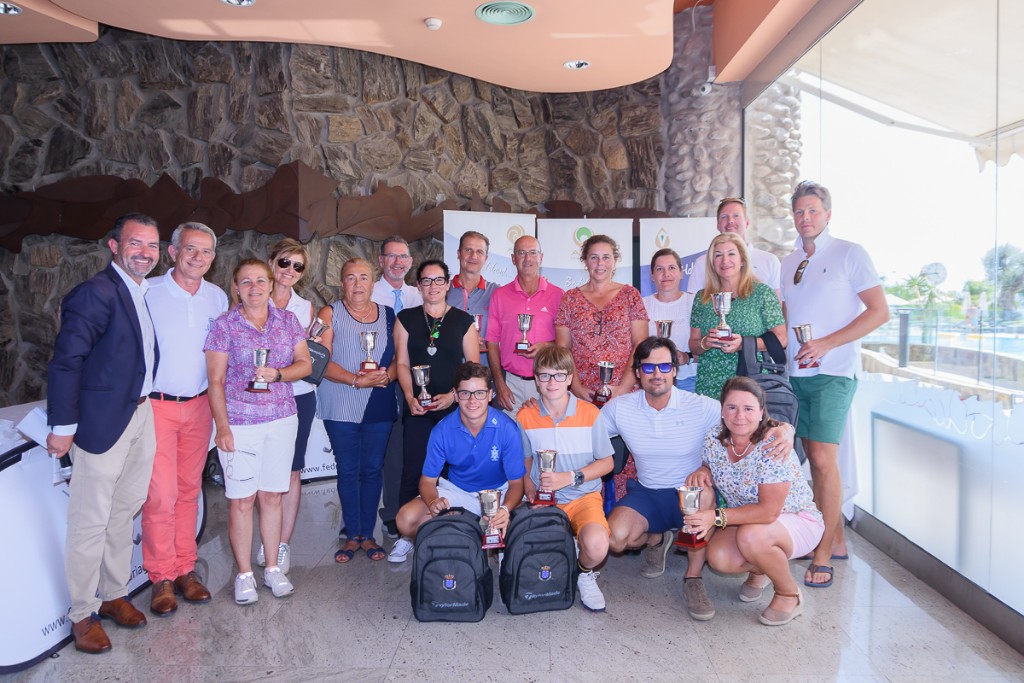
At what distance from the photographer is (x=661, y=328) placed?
349cm

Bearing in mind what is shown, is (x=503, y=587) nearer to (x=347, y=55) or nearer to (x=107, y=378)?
(x=107, y=378)

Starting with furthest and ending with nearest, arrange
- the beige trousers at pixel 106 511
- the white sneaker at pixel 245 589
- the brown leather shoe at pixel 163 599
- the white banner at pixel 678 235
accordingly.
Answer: the white banner at pixel 678 235
the white sneaker at pixel 245 589
the brown leather shoe at pixel 163 599
the beige trousers at pixel 106 511

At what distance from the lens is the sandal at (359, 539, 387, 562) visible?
3.62 metres

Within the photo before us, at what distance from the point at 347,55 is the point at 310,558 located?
405 cm

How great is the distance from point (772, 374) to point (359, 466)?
2219 mm

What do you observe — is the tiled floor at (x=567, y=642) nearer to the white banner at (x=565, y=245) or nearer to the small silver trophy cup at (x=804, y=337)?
the small silver trophy cup at (x=804, y=337)

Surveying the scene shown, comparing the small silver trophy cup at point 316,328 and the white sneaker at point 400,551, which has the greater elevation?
the small silver trophy cup at point 316,328

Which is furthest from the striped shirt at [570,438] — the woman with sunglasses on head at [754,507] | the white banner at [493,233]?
the white banner at [493,233]

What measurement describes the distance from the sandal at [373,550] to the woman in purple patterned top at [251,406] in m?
0.58

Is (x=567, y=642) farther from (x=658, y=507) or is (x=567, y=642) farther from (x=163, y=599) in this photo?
(x=163, y=599)

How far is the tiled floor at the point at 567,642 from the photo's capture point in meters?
2.49

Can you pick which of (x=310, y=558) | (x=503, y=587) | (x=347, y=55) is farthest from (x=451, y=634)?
(x=347, y=55)

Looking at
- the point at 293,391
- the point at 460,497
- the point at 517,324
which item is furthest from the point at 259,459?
the point at 517,324

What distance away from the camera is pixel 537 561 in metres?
2.90
